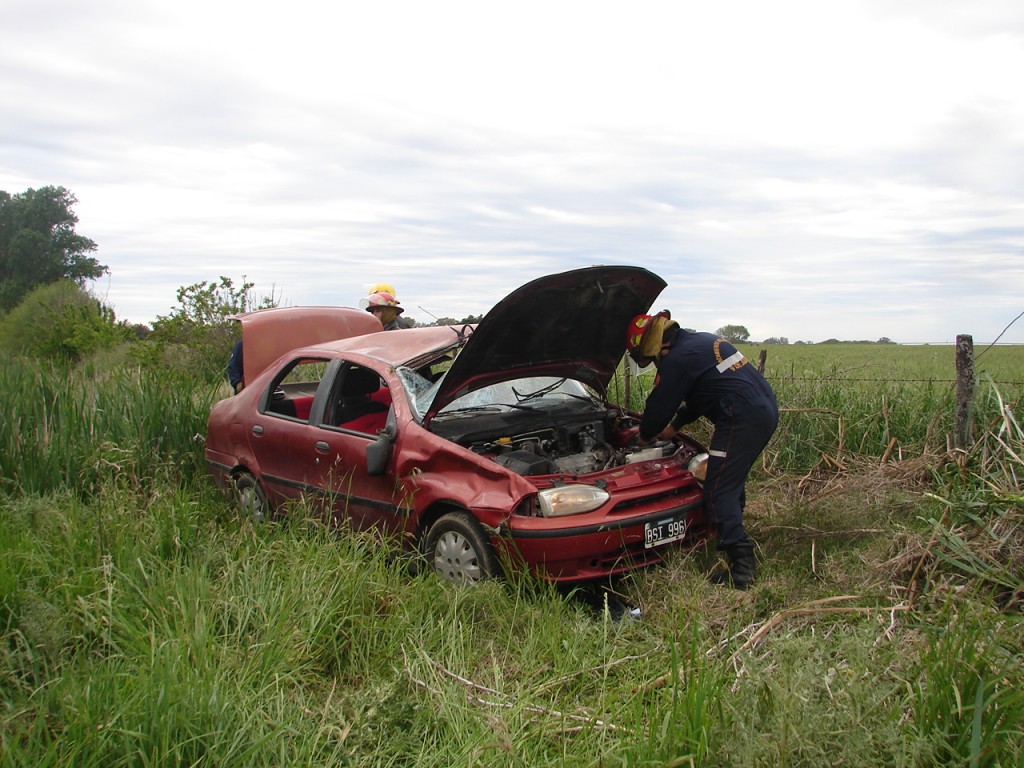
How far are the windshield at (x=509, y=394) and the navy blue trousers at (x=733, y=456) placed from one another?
1317 millimetres

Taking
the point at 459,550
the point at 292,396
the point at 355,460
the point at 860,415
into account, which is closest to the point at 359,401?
the point at 355,460

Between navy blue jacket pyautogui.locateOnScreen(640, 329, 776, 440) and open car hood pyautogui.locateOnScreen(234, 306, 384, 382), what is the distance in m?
3.73

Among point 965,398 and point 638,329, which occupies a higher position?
point 638,329

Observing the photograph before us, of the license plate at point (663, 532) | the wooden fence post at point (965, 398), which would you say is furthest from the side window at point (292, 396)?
the wooden fence post at point (965, 398)

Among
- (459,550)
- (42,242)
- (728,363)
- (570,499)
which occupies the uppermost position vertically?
(42,242)

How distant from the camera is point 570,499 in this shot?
172 inches

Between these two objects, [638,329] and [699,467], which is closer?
[699,467]

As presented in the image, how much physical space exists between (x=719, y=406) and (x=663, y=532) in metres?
0.99

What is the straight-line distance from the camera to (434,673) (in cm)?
343

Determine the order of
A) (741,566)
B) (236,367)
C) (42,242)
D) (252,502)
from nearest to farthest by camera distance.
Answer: (741,566) → (252,502) → (236,367) → (42,242)

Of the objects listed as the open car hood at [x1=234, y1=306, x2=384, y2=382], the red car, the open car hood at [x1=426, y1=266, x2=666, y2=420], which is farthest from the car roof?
the open car hood at [x1=234, y1=306, x2=384, y2=382]

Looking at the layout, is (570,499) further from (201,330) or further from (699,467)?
(201,330)

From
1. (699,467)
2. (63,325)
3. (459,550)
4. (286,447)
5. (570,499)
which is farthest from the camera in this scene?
(63,325)

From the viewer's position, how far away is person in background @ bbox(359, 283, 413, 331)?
8.41 m
